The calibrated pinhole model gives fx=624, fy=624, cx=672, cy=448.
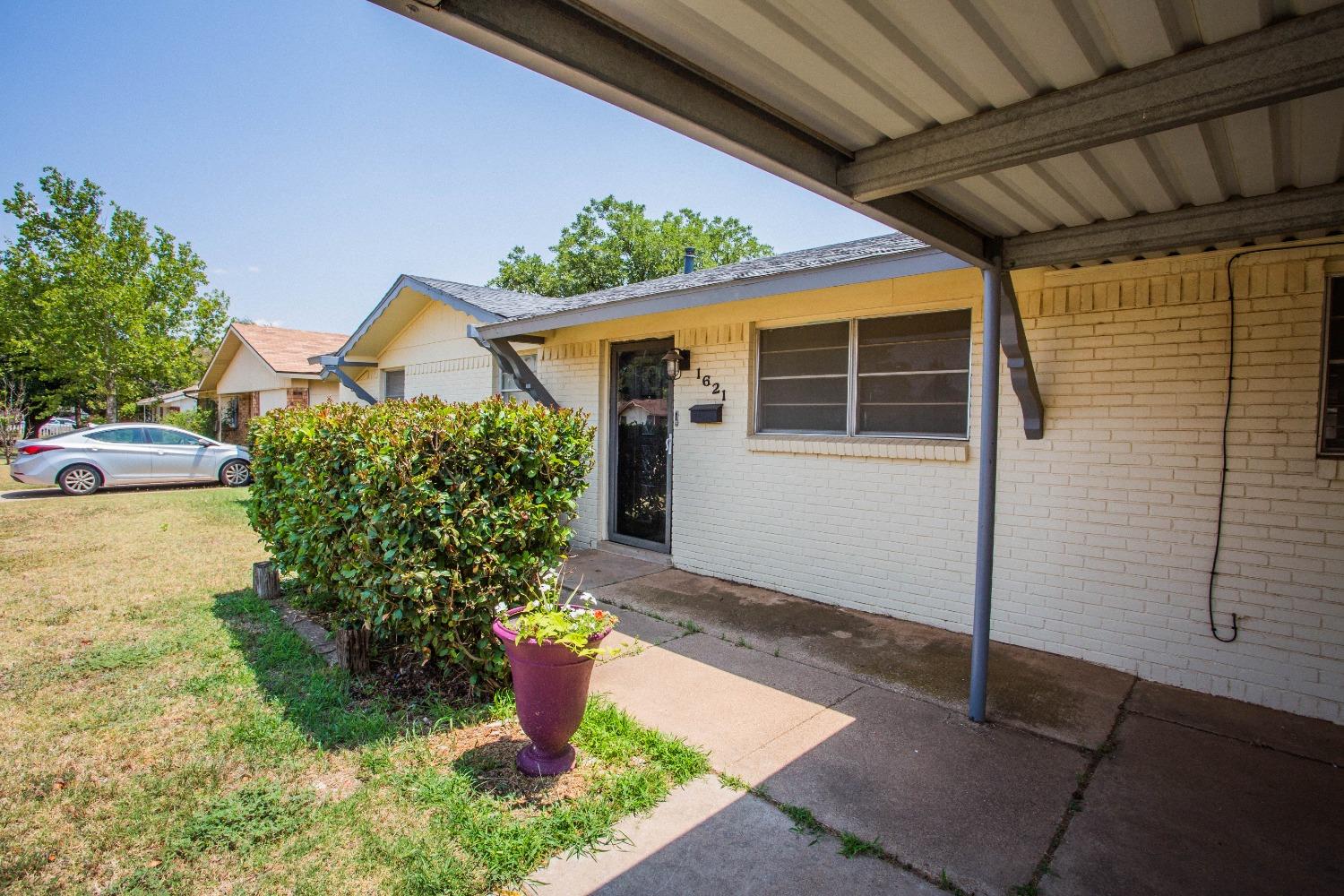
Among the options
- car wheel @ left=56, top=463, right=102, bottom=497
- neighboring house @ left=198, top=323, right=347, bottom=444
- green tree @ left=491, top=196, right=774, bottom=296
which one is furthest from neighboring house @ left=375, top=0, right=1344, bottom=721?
green tree @ left=491, top=196, right=774, bottom=296

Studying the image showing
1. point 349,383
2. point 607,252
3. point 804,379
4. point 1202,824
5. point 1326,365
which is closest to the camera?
point 1202,824

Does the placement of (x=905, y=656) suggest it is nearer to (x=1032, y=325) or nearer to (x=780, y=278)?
(x=1032, y=325)

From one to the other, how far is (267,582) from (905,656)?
5.31 m

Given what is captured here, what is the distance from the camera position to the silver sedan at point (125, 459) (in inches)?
461

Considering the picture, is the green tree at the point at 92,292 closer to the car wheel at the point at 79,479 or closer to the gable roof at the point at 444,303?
the car wheel at the point at 79,479

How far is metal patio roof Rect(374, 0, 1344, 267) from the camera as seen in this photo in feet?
5.35

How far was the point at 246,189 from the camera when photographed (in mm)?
13594

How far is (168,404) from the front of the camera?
31.9 m

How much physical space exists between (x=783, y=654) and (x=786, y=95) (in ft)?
11.1

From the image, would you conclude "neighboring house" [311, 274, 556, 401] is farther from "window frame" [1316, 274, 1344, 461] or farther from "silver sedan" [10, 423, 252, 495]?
"window frame" [1316, 274, 1344, 461]

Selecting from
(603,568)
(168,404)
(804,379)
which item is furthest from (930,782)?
(168,404)

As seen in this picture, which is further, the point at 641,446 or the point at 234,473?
the point at 234,473

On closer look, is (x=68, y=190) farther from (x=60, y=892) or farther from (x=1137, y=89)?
(x=1137, y=89)

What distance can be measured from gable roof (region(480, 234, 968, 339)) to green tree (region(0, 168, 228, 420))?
1765 cm
